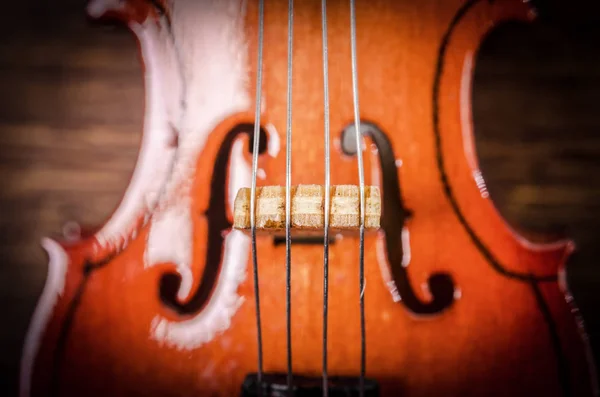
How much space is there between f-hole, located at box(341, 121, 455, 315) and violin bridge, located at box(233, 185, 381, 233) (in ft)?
0.45

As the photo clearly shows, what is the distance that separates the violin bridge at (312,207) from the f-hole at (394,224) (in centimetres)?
14

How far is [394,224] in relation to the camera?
1.89 ft

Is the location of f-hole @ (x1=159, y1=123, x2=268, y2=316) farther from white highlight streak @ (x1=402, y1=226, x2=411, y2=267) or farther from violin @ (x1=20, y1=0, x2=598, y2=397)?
white highlight streak @ (x1=402, y1=226, x2=411, y2=267)

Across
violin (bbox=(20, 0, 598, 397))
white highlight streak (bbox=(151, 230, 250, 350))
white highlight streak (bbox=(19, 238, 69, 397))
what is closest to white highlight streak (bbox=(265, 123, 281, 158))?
violin (bbox=(20, 0, 598, 397))

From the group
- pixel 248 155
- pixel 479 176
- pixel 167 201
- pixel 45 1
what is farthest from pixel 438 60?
pixel 45 1

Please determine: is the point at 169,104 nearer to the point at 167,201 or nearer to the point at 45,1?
the point at 167,201

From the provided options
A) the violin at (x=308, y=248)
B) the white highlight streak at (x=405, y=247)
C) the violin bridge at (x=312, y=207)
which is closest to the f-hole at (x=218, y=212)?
the violin at (x=308, y=248)

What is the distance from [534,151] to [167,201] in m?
0.57

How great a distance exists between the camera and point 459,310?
567 millimetres

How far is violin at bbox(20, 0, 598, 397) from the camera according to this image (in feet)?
1.86

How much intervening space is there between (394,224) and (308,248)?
13 cm

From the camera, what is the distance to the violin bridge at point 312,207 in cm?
44

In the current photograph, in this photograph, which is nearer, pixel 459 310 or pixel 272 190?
pixel 272 190

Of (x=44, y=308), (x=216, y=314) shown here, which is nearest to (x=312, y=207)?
(x=216, y=314)
